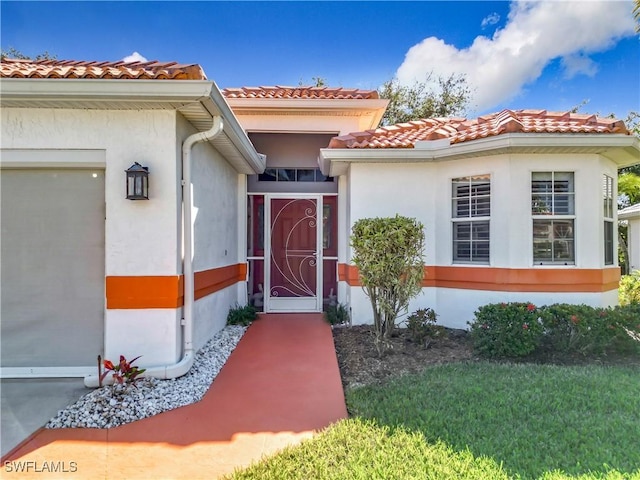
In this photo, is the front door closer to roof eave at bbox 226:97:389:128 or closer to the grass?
roof eave at bbox 226:97:389:128

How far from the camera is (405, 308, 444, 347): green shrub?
5.80 meters

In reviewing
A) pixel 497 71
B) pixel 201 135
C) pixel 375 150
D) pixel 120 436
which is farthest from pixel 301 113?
pixel 497 71

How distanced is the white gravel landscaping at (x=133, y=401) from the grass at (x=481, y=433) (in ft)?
5.23

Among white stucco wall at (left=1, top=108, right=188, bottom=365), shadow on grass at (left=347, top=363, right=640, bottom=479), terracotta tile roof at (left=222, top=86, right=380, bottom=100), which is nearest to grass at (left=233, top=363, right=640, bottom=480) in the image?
shadow on grass at (left=347, top=363, right=640, bottom=479)

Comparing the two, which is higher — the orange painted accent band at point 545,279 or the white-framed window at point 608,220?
the white-framed window at point 608,220

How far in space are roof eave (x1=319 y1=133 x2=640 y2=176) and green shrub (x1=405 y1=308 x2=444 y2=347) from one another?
10.1ft

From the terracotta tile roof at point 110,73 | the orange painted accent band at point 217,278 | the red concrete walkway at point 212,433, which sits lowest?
the red concrete walkway at point 212,433

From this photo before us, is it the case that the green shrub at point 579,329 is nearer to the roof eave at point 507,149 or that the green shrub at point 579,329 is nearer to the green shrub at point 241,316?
the roof eave at point 507,149

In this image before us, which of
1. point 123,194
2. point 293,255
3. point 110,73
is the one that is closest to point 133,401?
point 123,194

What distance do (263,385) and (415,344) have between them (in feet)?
9.23

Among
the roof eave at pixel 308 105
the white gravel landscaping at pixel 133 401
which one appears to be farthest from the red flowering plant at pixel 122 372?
the roof eave at pixel 308 105

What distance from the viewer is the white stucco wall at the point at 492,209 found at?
6.23m

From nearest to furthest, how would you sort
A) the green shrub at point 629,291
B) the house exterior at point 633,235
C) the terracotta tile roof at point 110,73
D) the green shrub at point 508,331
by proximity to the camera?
the terracotta tile roof at point 110,73, the green shrub at point 508,331, the green shrub at point 629,291, the house exterior at point 633,235

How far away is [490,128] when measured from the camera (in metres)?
6.30
